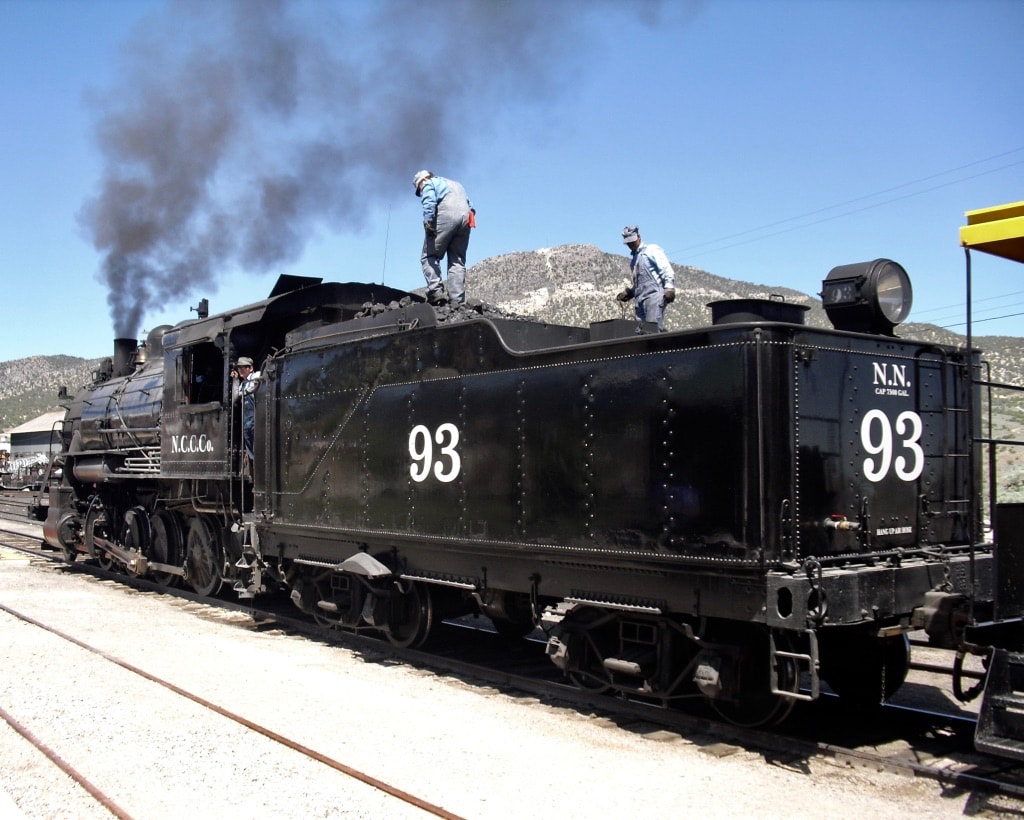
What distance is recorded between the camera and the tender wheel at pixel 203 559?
12.1 meters

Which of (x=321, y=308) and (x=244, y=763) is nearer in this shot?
(x=244, y=763)

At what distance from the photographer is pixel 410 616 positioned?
908 centimetres

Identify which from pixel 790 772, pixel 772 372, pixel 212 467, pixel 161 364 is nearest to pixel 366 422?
pixel 212 467

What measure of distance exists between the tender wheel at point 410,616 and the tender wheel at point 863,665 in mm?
3562

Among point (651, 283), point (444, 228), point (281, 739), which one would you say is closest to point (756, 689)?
point (281, 739)

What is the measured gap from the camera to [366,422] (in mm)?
8672

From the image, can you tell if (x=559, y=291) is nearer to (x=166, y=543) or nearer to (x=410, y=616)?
(x=166, y=543)

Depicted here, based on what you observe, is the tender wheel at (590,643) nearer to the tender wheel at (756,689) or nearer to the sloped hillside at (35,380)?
the tender wheel at (756,689)

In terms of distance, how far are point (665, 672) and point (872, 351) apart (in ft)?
8.26

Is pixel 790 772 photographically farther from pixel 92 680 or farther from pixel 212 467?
pixel 212 467

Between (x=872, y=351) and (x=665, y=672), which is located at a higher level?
(x=872, y=351)

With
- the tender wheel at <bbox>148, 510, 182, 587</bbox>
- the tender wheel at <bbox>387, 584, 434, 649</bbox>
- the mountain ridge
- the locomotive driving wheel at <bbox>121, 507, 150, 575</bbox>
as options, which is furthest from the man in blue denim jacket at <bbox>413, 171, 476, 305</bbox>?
the mountain ridge

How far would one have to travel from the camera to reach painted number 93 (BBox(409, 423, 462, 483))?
25.0ft

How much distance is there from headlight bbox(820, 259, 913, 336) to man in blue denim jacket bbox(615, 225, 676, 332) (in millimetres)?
1668
